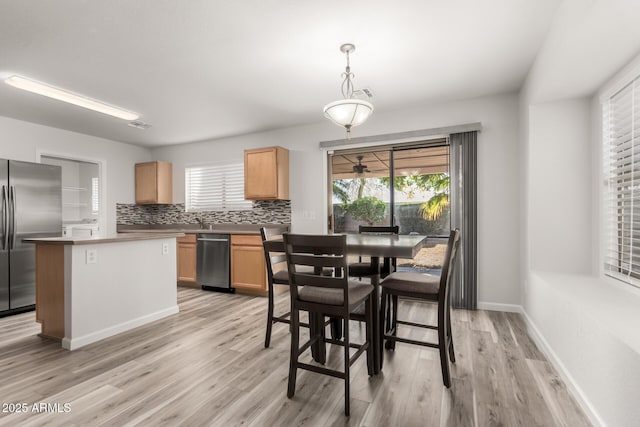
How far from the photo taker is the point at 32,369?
230 centimetres

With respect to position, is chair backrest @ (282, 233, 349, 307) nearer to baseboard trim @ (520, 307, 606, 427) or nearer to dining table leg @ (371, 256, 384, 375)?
dining table leg @ (371, 256, 384, 375)

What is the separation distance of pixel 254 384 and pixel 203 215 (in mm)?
4110

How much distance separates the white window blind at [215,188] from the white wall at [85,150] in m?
1.05

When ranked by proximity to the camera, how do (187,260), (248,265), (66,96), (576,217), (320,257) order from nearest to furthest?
(320,257), (576,217), (66,96), (248,265), (187,260)

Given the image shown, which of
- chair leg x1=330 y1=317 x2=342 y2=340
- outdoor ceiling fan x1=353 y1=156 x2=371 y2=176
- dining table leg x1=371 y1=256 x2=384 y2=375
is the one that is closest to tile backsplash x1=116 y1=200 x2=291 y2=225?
outdoor ceiling fan x1=353 y1=156 x2=371 y2=176

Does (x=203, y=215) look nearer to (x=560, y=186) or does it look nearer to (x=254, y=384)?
(x=254, y=384)

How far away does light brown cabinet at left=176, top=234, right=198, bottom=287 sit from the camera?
5.00 meters

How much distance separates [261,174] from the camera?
4.73 meters

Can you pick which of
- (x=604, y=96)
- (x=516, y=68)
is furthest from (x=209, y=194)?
(x=604, y=96)

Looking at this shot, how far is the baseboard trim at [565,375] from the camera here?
1.65 metres

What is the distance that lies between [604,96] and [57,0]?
152 inches

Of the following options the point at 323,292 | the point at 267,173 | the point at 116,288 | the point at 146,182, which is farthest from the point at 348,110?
the point at 146,182

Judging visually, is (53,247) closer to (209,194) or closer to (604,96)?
(209,194)

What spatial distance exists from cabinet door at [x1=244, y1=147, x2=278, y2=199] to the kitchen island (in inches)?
65.3
